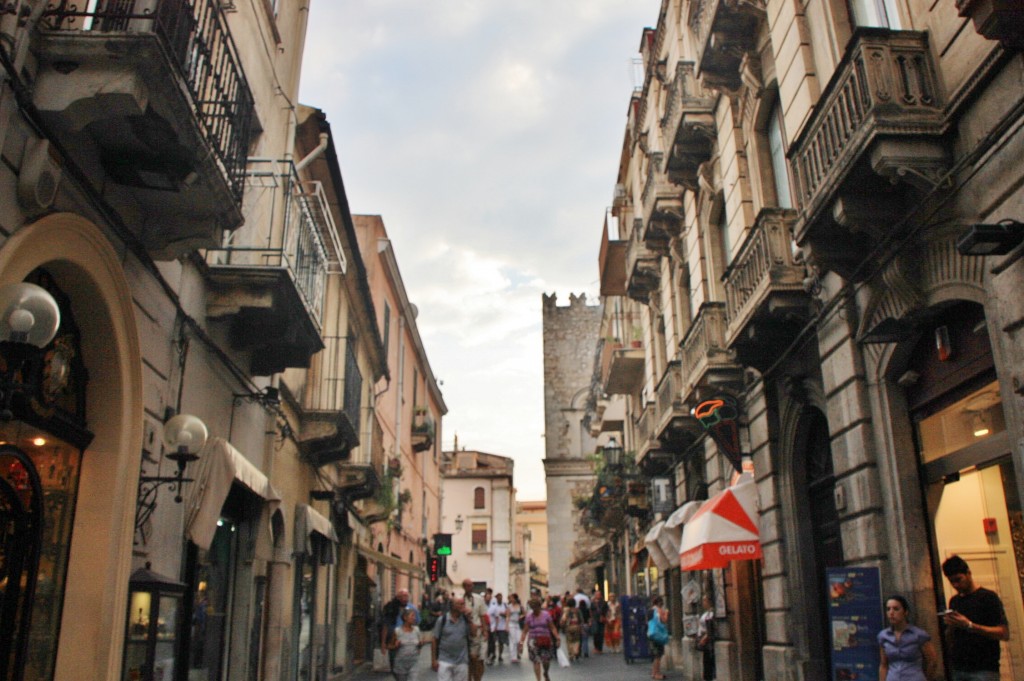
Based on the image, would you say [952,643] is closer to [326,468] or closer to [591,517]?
[326,468]

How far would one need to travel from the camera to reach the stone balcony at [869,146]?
7.12 meters

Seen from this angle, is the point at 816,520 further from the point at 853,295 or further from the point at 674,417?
the point at 674,417

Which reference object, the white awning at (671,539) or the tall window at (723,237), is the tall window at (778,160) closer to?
the tall window at (723,237)

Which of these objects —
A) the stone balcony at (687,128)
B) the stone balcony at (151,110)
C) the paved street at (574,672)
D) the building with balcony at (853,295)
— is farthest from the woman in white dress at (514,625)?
the stone balcony at (151,110)

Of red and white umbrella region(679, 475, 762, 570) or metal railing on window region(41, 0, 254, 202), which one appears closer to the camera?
metal railing on window region(41, 0, 254, 202)

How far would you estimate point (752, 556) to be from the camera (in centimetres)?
1214

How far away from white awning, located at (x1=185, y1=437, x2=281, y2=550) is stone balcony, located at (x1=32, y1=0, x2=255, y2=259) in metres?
2.20

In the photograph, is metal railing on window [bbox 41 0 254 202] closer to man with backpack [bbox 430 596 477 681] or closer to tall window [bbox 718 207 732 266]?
man with backpack [bbox 430 596 477 681]

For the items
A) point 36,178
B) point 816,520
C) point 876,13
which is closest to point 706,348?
point 816,520

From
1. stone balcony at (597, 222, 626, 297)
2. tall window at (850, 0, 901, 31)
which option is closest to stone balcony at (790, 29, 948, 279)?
tall window at (850, 0, 901, 31)

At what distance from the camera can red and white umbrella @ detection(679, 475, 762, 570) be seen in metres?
11.7

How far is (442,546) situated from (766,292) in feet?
67.5

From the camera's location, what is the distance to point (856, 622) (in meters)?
7.84

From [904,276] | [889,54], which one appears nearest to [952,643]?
[904,276]
